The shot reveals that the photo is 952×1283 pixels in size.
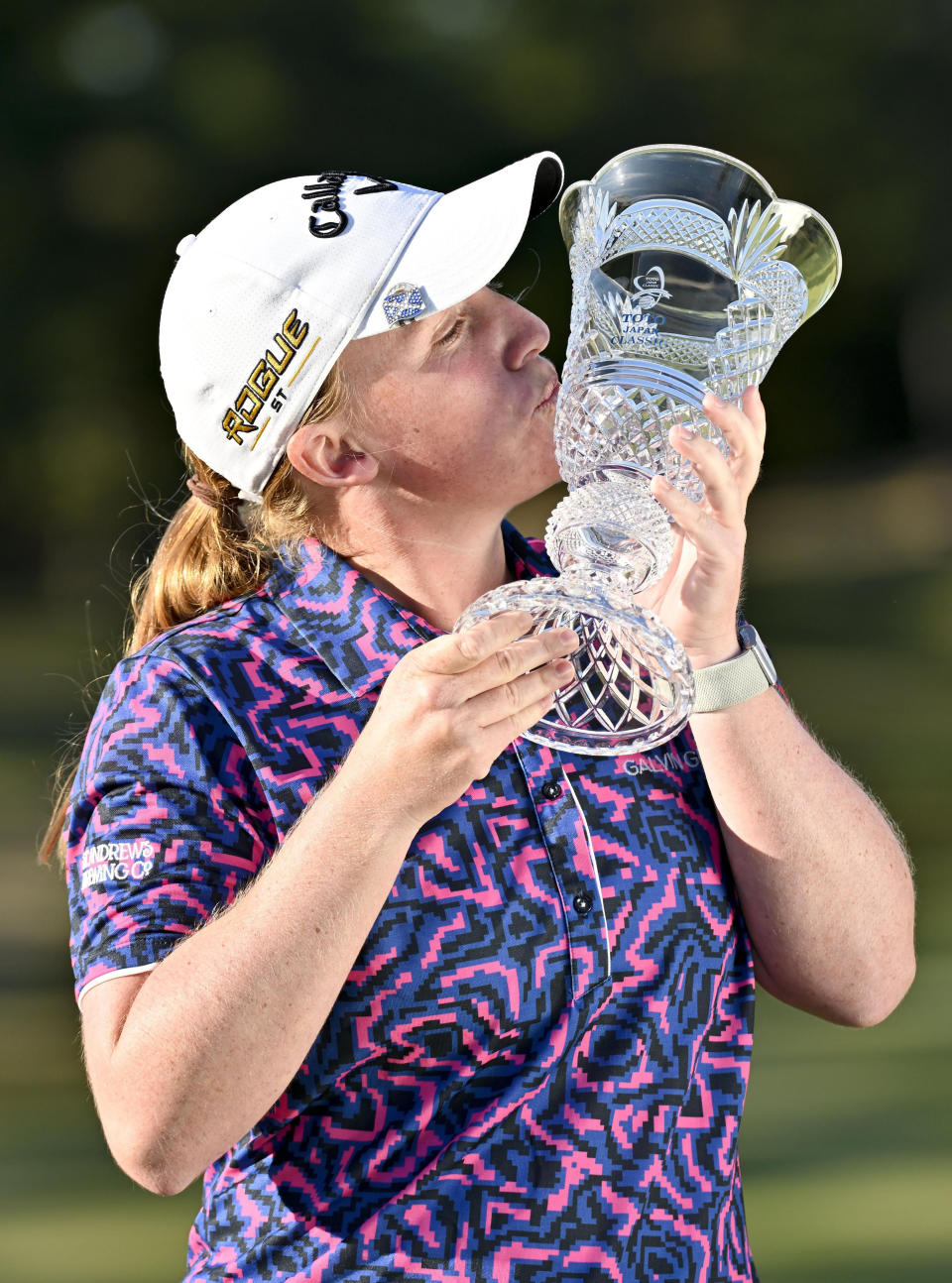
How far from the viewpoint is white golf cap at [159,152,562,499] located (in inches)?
66.2

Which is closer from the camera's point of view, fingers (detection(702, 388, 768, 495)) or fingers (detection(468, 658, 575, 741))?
fingers (detection(468, 658, 575, 741))

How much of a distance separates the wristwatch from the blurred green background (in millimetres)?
4517

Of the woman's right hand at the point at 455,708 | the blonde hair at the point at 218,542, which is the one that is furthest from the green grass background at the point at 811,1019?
the woman's right hand at the point at 455,708

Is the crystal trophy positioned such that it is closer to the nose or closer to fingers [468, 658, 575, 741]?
the nose

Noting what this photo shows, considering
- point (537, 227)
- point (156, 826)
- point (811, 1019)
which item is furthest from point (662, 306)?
point (537, 227)

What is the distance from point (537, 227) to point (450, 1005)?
4.81 m

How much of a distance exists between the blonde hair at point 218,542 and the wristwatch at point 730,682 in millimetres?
434

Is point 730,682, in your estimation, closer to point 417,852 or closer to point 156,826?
point 417,852

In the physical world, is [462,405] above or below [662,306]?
below

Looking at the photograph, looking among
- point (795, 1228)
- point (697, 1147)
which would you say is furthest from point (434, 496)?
point (795, 1228)

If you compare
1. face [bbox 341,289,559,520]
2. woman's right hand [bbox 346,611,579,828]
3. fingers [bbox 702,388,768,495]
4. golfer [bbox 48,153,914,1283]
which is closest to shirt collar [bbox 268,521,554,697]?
golfer [bbox 48,153,914,1283]

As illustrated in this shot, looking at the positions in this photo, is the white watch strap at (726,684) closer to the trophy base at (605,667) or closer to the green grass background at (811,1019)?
the trophy base at (605,667)

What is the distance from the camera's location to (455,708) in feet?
4.35

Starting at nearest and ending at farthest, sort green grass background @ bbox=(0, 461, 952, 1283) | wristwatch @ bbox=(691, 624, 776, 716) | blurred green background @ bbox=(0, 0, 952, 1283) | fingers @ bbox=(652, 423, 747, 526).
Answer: fingers @ bbox=(652, 423, 747, 526), wristwatch @ bbox=(691, 624, 776, 716), green grass background @ bbox=(0, 461, 952, 1283), blurred green background @ bbox=(0, 0, 952, 1283)
